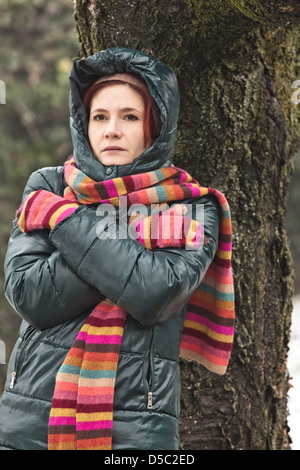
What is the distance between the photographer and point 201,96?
2775 mm

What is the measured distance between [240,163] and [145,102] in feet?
2.65

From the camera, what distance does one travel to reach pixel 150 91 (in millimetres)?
2168

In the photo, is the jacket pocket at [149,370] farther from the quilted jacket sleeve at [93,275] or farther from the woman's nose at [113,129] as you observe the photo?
the woman's nose at [113,129]

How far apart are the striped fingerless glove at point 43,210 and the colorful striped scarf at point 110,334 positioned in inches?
3.5

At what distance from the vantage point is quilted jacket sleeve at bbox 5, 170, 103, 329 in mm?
1992

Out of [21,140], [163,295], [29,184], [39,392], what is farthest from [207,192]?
[21,140]

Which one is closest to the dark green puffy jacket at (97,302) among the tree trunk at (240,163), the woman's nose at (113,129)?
the woman's nose at (113,129)

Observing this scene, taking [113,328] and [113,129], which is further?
[113,129]

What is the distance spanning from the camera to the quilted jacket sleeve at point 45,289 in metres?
1.99

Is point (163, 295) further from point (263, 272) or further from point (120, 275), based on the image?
point (263, 272)

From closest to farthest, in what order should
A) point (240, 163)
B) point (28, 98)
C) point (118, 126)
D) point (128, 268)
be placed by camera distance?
point (128, 268)
point (118, 126)
point (240, 163)
point (28, 98)

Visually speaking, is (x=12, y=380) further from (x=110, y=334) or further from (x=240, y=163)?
(x=240, y=163)

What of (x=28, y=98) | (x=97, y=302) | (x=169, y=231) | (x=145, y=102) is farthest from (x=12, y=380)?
(x=28, y=98)

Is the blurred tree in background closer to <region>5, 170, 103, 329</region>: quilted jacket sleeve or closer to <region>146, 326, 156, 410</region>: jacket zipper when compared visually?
<region>5, 170, 103, 329</region>: quilted jacket sleeve
